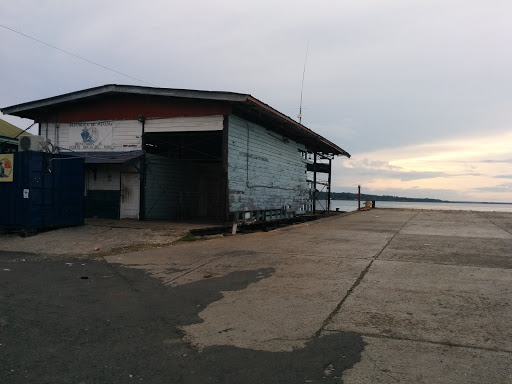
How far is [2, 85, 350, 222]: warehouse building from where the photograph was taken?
15047 millimetres

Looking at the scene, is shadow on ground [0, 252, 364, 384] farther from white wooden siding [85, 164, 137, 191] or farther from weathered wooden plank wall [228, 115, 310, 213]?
white wooden siding [85, 164, 137, 191]

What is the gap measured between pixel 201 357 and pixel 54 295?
349 cm

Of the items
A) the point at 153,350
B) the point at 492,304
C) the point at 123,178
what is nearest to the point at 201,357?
the point at 153,350

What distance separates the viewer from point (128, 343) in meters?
4.55

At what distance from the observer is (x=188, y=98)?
1524 cm

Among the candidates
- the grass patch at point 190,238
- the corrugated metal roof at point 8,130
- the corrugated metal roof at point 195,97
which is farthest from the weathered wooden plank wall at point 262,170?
the corrugated metal roof at point 8,130

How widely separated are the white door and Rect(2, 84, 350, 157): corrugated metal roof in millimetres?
3300

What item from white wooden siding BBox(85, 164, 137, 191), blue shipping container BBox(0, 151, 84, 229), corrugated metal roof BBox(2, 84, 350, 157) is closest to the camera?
blue shipping container BBox(0, 151, 84, 229)

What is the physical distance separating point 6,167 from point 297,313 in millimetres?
11006

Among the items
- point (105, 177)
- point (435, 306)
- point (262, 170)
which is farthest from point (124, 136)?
point (435, 306)

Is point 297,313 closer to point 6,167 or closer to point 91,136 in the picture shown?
point 6,167

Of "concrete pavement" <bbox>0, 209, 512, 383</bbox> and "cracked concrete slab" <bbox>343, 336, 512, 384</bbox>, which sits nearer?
"cracked concrete slab" <bbox>343, 336, 512, 384</bbox>

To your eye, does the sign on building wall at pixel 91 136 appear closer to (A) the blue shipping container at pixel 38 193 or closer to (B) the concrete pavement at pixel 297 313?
(A) the blue shipping container at pixel 38 193

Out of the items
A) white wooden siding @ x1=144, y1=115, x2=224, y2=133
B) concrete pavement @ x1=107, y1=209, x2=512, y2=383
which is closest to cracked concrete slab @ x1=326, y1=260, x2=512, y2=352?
concrete pavement @ x1=107, y1=209, x2=512, y2=383
